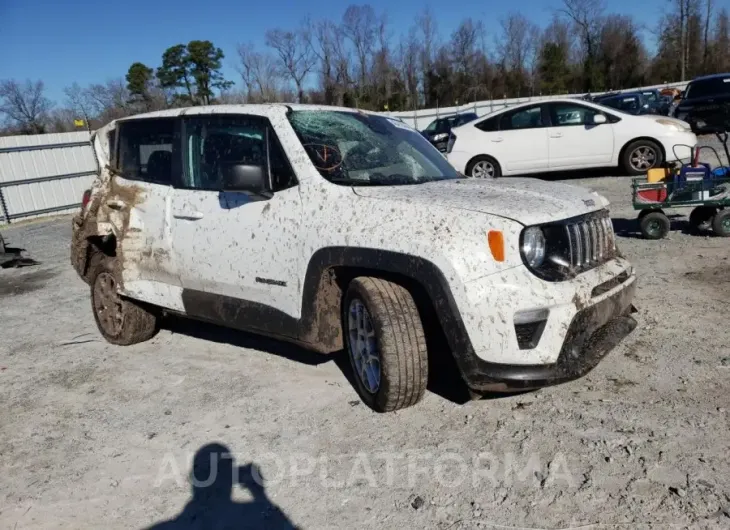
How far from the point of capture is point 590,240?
3.27 meters

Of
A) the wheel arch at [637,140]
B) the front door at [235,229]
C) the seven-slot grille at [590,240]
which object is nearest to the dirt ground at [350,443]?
the front door at [235,229]

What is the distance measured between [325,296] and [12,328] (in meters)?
4.16

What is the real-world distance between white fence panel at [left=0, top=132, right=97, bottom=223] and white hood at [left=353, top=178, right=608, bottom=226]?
1505cm

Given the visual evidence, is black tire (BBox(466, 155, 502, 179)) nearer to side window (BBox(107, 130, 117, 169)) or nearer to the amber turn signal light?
side window (BBox(107, 130, 117, 169))

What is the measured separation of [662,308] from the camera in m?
4.73

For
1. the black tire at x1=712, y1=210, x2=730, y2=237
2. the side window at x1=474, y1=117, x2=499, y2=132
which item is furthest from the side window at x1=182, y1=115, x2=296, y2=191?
the side window at x1=474, y1=117, x2=499, y2=132

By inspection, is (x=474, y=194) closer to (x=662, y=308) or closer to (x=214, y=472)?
(x=214, y=472)

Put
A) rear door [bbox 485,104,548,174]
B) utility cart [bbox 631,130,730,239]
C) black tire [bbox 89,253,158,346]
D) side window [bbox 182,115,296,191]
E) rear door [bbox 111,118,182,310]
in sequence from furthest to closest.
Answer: rear door [bbox 485,104,548,174] → utility cart [bbox 631,130,730,239] → black tire [bbox 89,253,158,346] → rear door [bbox 111,118,182,310] → side window [bbox 182,115,296,191]

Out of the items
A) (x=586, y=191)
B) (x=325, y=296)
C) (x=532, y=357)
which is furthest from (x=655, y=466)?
(x=325, y=296)

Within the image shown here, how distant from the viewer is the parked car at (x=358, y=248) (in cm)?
290

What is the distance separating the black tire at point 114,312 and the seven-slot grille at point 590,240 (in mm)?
3530

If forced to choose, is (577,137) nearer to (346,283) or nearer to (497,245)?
(346,283)

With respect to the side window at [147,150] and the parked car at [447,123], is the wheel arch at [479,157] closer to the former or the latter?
the parked car at [447,123]

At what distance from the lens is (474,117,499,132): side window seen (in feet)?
39.7
